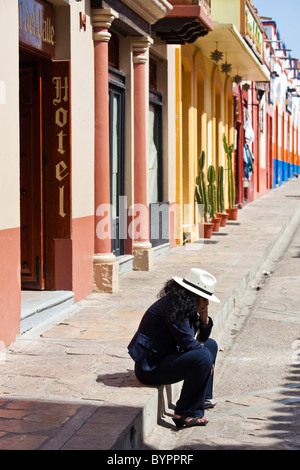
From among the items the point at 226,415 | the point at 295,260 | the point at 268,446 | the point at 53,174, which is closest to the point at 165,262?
the point at 295,260

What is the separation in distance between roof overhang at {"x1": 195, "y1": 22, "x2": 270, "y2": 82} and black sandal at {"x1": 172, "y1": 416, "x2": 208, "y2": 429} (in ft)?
41.5

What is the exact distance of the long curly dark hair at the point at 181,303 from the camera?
5977 millimetres

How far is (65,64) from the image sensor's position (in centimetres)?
939

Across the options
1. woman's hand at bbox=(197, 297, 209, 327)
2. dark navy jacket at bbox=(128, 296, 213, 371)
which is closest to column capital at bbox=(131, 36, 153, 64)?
woman's hand at bbox=(197, 297, 209, 327)

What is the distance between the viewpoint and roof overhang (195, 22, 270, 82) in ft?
58.7

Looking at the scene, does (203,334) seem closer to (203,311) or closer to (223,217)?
(203,311)

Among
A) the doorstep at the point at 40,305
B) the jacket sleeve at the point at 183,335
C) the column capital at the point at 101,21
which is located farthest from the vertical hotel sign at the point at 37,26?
the jacket sleeve at the point at 183,335

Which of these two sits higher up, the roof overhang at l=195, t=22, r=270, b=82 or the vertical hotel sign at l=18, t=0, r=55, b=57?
the roof overhang at l=195, t=22, r=270, b=82

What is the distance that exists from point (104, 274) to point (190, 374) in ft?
15.1

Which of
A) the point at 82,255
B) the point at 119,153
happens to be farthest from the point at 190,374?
the point at 119,153

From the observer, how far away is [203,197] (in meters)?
18.4

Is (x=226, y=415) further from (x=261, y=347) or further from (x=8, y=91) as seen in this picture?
(x=8, y=91)

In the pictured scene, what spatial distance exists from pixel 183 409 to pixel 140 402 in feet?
1.39

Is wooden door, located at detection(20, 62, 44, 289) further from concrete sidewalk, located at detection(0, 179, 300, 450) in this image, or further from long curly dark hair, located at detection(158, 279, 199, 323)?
long curly dark hair, located at detection(158, 279, 199, 323)
